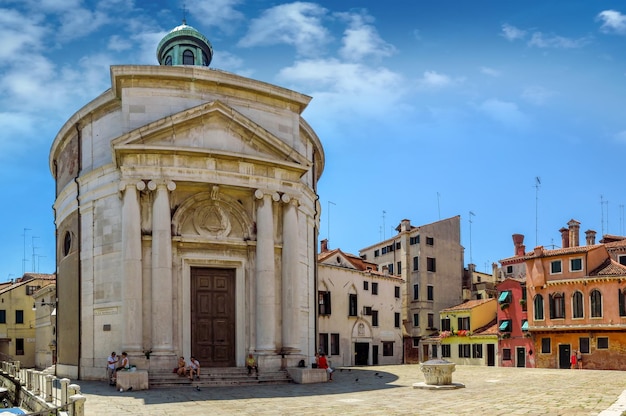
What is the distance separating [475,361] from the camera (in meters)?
55.4

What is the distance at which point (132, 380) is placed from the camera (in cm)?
2316

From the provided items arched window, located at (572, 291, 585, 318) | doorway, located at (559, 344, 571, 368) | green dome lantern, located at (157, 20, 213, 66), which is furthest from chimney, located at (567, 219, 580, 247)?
green dome lantern, located at (157, 20, 213, 66)

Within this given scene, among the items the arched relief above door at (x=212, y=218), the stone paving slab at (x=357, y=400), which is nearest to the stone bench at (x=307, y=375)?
the stone paving slab at (x=357, y=400)

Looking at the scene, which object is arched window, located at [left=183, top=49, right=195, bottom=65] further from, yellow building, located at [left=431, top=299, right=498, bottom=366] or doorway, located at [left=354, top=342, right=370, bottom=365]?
yellow building, located at [left=431, top=299, right=498, bottom=366]

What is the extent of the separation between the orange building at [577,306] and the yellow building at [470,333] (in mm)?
5482

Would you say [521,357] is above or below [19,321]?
below

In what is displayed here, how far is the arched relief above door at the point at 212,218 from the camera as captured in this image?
2744cm

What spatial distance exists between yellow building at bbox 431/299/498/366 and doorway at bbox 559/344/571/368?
6.24 metres

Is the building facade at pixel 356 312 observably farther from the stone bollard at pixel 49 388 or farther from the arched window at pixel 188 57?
the stone bollard at pixel 49 388

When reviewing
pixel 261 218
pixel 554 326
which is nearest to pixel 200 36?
pixel 261 218

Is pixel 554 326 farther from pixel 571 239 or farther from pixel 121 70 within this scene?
pixel 121 70

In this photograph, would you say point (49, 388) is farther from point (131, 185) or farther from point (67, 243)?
point (67, 243)

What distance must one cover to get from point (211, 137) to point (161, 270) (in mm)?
5606

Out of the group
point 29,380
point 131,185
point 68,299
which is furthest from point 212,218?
point 29,380
